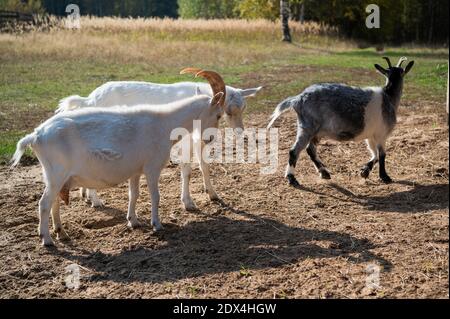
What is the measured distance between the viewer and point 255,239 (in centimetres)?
620

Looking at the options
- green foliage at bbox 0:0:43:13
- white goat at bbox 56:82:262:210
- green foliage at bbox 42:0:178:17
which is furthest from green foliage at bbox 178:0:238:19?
white goat at bbox 56:82:262:210

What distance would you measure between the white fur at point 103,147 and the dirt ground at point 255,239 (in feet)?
1.49

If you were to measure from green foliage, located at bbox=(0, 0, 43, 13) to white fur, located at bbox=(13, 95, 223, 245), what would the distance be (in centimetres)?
3905

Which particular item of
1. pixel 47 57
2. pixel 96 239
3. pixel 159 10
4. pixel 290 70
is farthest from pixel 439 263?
pixel 159 10

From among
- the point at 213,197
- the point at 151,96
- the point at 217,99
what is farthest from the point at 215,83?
the point at 213,197

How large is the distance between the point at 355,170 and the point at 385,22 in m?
33.6

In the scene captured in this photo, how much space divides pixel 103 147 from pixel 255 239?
1891mm

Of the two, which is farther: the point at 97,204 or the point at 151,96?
the point at 151,96

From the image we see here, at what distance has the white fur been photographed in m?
6.02

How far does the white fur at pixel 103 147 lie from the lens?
6020 millimetres

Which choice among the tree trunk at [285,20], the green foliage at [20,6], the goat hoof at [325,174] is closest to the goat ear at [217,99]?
the goat hoof at [325,174]

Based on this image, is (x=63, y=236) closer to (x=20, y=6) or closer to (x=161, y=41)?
(x=161, y=41)

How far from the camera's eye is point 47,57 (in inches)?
875

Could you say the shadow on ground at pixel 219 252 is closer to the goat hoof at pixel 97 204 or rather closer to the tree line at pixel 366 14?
the goat hoof at pixel 97 204
